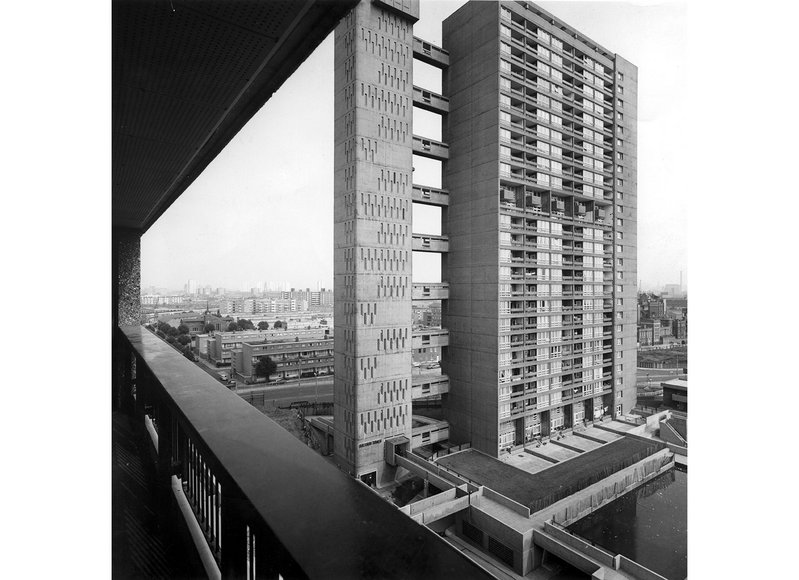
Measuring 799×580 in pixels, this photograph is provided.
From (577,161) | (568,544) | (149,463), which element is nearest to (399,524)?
(149,463)

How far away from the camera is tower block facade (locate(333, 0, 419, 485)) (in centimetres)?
895

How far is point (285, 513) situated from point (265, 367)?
1807cm

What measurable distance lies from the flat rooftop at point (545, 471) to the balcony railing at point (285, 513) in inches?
304

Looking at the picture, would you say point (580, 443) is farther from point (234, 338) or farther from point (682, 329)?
point (234, 338)

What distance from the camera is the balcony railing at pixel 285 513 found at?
66 cm

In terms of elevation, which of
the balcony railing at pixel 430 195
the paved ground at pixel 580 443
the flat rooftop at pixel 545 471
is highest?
the balcony railing at pixel 430 195

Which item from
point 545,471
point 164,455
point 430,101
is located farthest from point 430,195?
point 164,455

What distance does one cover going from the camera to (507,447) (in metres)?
10.6

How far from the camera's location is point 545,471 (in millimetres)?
9328

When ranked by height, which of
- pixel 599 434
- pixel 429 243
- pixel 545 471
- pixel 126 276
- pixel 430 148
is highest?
pixel 430 148

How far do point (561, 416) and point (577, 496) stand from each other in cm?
444

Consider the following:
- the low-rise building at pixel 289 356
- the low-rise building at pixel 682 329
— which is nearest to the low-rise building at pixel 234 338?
the low-rise building at pixel 289 356

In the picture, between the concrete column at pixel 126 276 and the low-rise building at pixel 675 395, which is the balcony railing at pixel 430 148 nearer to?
the concrete column at pixel 126 276

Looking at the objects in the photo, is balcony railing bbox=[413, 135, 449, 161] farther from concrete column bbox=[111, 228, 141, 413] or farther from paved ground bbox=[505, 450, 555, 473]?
paved ground bbox=[505, 450, 555, 473]
